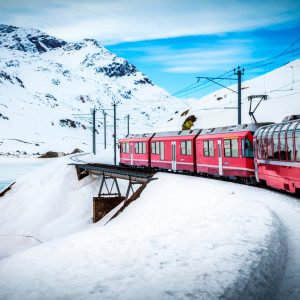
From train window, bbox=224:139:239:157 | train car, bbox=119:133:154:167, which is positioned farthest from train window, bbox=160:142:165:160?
train window, bbox=224:139:239:157

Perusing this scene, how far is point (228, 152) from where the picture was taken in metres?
22.2

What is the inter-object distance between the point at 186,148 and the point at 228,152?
206 inches

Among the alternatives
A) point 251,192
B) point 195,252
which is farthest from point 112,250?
point 251,192

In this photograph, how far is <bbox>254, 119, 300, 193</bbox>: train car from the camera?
49.8 feet

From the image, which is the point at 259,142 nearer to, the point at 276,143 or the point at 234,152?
the point at 276,143

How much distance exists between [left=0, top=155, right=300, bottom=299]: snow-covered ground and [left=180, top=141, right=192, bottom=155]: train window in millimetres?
8803

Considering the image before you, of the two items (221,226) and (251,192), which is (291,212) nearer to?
(221,226)

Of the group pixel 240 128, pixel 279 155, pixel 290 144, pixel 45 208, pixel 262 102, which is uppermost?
pixel 262 102

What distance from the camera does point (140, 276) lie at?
7480 millimetres

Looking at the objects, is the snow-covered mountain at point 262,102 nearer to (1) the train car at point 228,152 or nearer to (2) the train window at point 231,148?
(1) the train car at point 228,152

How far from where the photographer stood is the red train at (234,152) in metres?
15.8

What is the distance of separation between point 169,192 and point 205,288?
41.1ft

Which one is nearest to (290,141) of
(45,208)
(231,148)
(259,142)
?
(259,142)

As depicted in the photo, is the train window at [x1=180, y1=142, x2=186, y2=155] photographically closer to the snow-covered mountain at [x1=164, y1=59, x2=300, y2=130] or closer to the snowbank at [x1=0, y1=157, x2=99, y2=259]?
the snowbank at [x1=0, y1=157, x2=99, y2=259]
